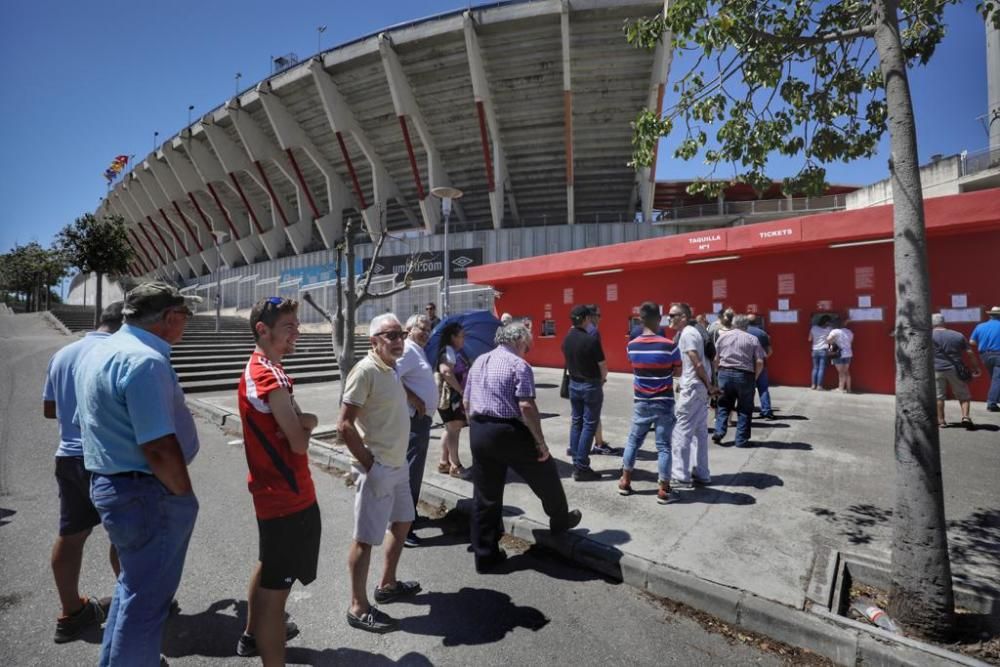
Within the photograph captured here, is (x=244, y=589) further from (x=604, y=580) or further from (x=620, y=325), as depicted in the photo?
(x=620, y=325)

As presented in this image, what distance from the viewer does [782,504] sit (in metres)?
4.08

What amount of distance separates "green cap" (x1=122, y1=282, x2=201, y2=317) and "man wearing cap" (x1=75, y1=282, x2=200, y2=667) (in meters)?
0.11

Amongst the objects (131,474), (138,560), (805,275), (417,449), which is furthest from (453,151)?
(138,560)

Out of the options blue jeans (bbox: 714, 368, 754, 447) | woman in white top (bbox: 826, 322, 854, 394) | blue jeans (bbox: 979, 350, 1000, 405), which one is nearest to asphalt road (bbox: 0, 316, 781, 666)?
blue jeans (bbox: 714, 368, 754, 447)

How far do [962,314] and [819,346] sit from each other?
7.79ft

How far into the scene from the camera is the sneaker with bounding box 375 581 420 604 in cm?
283

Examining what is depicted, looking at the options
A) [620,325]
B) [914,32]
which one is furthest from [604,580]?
[620,325]

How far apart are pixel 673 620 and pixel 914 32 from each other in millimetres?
5017

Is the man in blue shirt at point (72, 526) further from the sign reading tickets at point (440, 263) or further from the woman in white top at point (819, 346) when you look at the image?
the sign reading tickets at point (440, 263)

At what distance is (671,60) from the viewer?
72.2ft

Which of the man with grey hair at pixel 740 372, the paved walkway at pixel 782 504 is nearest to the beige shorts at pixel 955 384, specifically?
the paved walkway at pixel 782 504

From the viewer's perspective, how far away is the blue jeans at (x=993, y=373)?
7.53 m

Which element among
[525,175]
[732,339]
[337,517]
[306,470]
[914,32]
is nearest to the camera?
[306,470]

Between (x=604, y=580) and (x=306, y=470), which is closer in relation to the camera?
(x=306, y=470)
